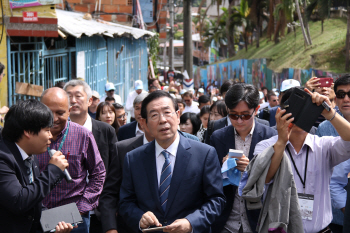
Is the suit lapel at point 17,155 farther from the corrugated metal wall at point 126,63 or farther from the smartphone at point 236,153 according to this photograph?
the corrugated metal wall at point 126,63

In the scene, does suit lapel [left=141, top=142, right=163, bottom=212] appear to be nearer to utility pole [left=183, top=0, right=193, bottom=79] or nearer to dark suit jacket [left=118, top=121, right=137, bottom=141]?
dark suit jacket [left=118, top=121, right=137, bottom=141]

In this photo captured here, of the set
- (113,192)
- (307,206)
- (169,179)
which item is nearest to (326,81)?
(307,206)

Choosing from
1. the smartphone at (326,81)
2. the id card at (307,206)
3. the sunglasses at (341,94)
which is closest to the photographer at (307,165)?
the id card at (307,206)

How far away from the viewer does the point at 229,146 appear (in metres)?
4.19

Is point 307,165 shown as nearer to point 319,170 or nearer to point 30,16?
point 319,170

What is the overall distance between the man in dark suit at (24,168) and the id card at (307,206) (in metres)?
1.84

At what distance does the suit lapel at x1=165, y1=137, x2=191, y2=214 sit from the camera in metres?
3.33

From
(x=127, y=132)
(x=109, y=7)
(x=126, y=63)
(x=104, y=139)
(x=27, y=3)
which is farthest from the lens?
(x=109, y=7)

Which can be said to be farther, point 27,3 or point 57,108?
point 27,3

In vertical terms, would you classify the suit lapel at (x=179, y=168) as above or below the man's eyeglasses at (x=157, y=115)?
below

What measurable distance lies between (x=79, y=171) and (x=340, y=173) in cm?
240

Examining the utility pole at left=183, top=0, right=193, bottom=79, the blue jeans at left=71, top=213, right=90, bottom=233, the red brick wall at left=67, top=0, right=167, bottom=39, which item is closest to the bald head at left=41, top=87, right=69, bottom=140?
the blue jeans at left=71, top=213, right=90, bottom=233

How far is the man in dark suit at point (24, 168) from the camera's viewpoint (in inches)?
127

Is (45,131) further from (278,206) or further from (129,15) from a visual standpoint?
(129,15)
